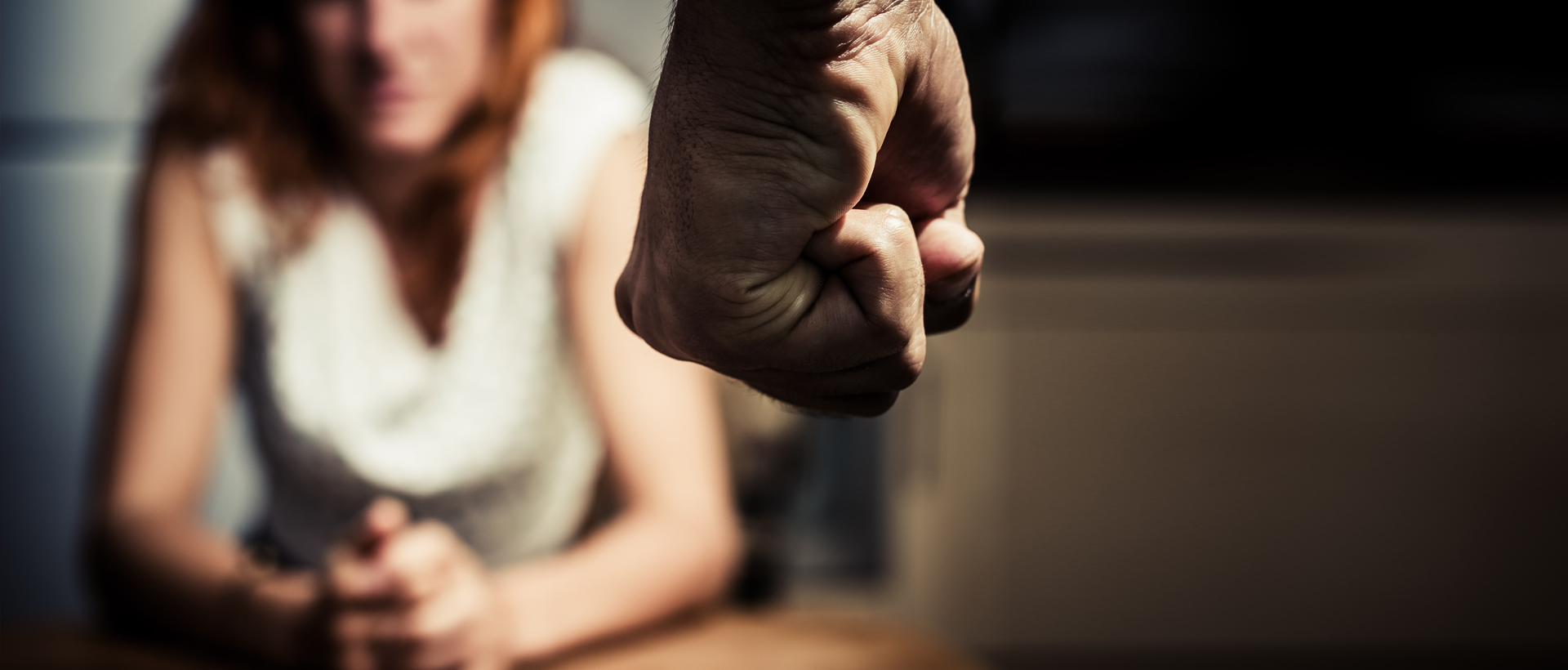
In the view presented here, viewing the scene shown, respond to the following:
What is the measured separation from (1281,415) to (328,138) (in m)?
1.26

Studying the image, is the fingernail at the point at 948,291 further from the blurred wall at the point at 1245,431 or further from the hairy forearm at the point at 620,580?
the blurred wall at the point at 1245,431

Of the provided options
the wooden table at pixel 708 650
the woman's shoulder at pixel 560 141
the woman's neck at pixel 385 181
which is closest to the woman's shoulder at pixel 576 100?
the woman's shoulder at pixel 560 141

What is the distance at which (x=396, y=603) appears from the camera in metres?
0.55

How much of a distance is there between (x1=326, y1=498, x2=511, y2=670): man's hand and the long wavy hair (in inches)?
11.1

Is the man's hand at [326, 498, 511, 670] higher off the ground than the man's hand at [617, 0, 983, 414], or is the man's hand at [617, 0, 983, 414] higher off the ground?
the man's hand at [617, 0, 983, 414]

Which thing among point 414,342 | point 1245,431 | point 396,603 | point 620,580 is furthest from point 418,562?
point 1245,431

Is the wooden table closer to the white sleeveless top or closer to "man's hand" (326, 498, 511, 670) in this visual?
"man's hand" (326, 498, 511, 670)

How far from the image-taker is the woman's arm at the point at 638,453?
0.68 meters

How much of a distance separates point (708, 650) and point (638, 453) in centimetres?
20

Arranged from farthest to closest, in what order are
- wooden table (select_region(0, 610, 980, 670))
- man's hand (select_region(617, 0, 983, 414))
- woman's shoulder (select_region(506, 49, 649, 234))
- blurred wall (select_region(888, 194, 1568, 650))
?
blurred wall (select_region(888, 194, 1568, 650)) < woman's shoulder (select_region(506, 49, 649, 234)) < wooden table (select_region(0, 610, 980, 670)) < man's hand (select_region(617, 0, 983, 414))

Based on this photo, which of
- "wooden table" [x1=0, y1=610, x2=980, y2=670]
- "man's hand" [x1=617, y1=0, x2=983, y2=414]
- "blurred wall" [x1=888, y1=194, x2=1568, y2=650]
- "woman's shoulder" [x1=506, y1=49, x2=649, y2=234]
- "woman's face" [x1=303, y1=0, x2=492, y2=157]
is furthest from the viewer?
"blurred wall" [x1=888, y1=194, x2=1568, y2=650]

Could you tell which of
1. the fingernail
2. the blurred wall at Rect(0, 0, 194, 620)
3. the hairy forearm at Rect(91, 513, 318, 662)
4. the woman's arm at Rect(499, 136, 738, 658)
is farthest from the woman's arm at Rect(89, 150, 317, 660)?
the blurred wall at Rect(0, 0, 194, 620)

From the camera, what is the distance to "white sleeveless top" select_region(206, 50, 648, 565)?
78 centimetres

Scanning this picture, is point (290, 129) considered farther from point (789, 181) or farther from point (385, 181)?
point (789, 181)
